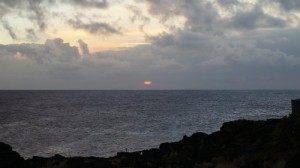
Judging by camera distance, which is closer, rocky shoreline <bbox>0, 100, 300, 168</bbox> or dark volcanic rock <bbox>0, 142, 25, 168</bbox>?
rocky shoreline <bbox>0, 100, 300, 168</bbox>

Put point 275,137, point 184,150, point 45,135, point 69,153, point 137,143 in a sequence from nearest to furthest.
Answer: point 275,137 < point 184,150 < point 69,153 < point 137,143 < point 45,135

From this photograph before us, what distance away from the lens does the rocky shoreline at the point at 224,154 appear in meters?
21.7

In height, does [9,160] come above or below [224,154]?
above

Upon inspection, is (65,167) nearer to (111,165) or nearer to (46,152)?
(111,165)

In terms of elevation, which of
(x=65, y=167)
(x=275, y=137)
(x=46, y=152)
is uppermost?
(x=275, y=137)

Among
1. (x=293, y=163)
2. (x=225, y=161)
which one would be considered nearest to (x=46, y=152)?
(x=225, y=161)

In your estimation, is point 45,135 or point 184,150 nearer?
point 184,150

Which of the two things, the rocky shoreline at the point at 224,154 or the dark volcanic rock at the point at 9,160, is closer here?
the rocky shoreline at the point at 224,154

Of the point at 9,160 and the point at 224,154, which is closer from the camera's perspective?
the point at 9,160

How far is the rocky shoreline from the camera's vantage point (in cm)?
2172

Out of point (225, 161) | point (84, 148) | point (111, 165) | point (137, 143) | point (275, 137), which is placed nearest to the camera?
point (225, 161)

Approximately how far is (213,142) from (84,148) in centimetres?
2822

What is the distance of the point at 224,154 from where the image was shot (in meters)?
26.6

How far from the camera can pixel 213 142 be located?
3416cm
